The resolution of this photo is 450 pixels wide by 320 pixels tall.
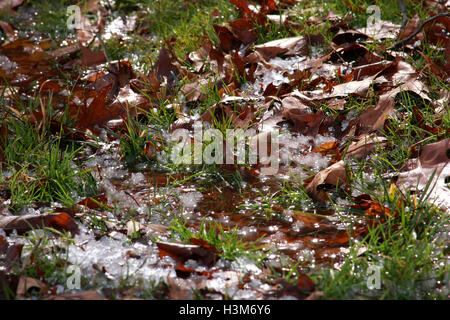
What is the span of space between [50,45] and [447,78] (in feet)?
10.7

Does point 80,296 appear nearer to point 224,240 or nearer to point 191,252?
point 191,252

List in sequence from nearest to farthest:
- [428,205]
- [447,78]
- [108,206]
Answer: [428,205] → [108,206] → [447,78]

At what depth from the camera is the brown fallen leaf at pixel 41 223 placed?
2.30 metres

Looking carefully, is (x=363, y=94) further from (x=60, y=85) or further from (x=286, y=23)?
(x=60, y=85)

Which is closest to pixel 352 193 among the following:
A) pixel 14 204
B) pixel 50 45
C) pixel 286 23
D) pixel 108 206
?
pixel 108 206

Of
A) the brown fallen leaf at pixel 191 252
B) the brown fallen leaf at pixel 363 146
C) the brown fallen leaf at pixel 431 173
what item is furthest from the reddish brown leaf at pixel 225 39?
the brown fallen leaf at pixel 191 252

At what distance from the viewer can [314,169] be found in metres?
2.73

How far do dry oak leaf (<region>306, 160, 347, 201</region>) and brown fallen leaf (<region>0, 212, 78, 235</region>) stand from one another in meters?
1.15

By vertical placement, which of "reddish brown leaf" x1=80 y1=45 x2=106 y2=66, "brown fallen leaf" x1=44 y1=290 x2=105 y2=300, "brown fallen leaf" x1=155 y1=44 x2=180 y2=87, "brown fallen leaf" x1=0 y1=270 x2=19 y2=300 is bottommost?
"brown fallen leaf" x1=44 y1=290 x2=105 y2=300

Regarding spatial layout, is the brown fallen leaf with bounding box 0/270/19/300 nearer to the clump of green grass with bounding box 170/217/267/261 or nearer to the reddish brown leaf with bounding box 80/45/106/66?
the clump of green grass with bounding box 170/217/267/261

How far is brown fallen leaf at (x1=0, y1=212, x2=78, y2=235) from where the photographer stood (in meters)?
2.30

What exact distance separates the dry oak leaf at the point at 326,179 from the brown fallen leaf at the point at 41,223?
1149 mm

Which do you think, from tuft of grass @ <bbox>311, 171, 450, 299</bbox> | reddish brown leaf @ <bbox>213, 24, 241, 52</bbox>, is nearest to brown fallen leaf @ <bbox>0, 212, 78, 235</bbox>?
tuft of grass @ <bbox>311, 171, 450, 299</bbox>

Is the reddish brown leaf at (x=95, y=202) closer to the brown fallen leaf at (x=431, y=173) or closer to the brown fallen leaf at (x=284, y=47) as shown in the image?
the brown fallen leaf at (x=431, y=173)
